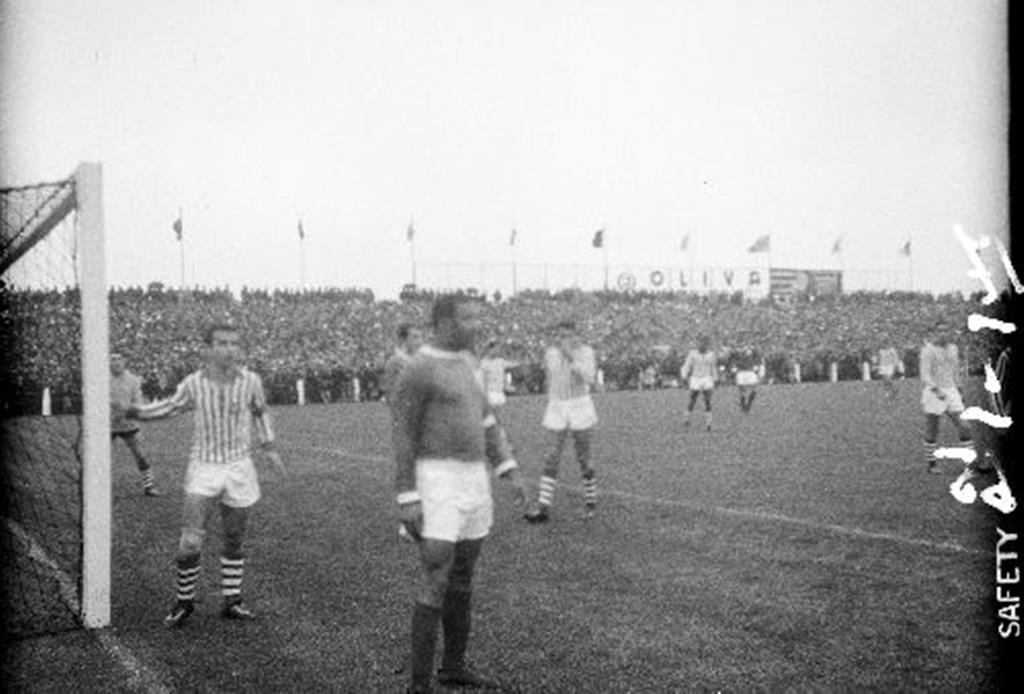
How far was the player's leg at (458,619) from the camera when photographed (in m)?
5.30

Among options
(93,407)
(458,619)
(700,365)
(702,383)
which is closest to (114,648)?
(93,407)

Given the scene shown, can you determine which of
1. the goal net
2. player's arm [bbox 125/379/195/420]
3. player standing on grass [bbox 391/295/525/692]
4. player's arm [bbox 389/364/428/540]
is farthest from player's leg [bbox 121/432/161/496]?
player's arm [bbox 389/364/428/540]

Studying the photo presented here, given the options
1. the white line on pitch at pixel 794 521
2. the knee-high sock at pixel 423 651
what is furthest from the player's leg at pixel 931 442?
the knee-high sock at pixel 423 651

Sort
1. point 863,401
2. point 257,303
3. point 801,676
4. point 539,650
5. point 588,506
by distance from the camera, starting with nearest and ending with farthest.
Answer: point 801,676 → point 539,650 → point 588,506 → point 863,401 → point 257,303

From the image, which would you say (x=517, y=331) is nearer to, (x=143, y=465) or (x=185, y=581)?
(x=143, y=465)

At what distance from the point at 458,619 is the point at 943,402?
414 inches

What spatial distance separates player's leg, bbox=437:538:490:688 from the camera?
17.4 feet

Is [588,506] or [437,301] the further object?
[588,506]

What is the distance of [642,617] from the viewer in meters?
6.51

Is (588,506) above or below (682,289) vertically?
below

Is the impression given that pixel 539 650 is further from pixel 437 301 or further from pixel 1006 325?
pixel 1006 325

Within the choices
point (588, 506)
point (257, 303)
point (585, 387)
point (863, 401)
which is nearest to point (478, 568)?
point (588, 506)

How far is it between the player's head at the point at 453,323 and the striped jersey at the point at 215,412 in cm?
236

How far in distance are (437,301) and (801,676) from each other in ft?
9.07
